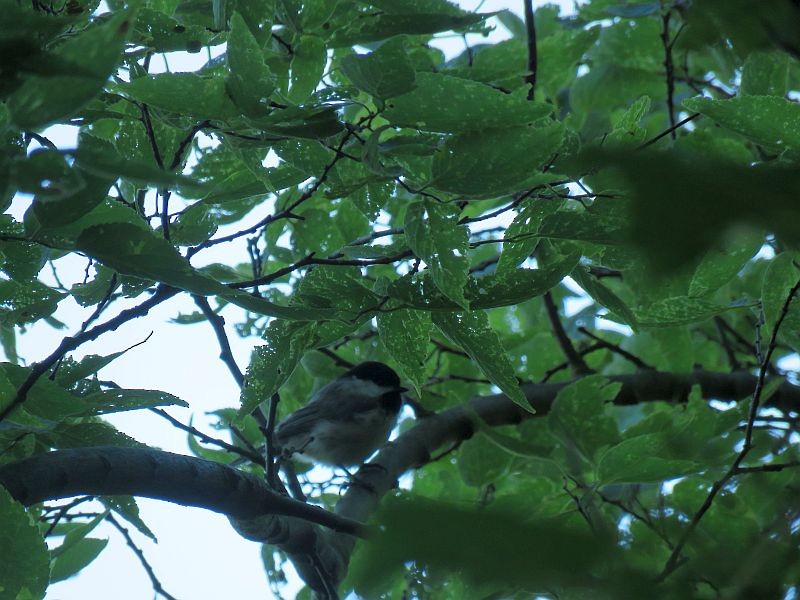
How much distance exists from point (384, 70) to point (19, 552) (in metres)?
0.89

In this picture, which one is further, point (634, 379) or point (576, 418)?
point (634, 379)

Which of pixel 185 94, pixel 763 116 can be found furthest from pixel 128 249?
pixel 763 116

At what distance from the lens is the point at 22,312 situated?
1.68m

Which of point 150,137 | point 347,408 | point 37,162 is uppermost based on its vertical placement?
point 347,408

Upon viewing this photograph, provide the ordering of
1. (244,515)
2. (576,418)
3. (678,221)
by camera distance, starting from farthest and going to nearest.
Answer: (576,418)
(244,515)
(678,221)

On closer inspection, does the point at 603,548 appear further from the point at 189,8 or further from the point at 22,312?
the point at 189,8

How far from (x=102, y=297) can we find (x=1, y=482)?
48 centimetres

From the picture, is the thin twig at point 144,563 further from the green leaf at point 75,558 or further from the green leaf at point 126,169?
the green leaf at point 126,169

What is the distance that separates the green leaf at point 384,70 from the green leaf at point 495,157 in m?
0.12

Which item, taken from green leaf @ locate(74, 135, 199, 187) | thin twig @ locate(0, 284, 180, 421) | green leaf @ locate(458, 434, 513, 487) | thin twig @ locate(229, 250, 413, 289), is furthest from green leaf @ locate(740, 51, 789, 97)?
green leaf @ locate(74, 135, 199, 187)

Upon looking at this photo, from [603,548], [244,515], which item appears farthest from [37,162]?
[244,515]

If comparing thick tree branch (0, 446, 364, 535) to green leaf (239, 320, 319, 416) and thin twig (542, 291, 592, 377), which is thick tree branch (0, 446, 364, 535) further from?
thin twig (542, 291, 592, 377)

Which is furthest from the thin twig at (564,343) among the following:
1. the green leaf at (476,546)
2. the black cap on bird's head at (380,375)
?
the green leaf at (476,546)

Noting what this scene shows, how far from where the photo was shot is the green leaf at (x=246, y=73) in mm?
1273
